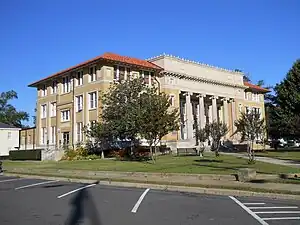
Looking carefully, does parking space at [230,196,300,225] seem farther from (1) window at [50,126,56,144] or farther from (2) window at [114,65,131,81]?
(1) window at [50,126,56,144]

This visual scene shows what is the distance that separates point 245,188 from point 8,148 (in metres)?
56.1

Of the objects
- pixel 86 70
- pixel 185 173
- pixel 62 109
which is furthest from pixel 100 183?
pixel 62 109

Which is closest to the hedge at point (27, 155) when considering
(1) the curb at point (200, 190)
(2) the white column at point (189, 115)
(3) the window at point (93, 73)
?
(3) the window at point (93, 73)

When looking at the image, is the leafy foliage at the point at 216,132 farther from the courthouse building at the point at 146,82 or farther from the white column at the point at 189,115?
the white column at the point at 189,115

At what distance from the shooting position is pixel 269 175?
17781 millimetres

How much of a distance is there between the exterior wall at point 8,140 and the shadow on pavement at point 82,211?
53665 millimetres

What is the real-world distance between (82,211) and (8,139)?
190 ft

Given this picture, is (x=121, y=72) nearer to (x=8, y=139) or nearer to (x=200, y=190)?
(x=8, y=139)

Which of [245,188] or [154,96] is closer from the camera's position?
[245,188]

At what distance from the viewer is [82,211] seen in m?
9.79

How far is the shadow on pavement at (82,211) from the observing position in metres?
8.44

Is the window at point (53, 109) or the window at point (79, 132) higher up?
the window at point (53, 109)

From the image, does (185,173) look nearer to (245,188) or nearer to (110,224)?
(245,188)

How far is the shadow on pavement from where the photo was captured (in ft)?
27.7
